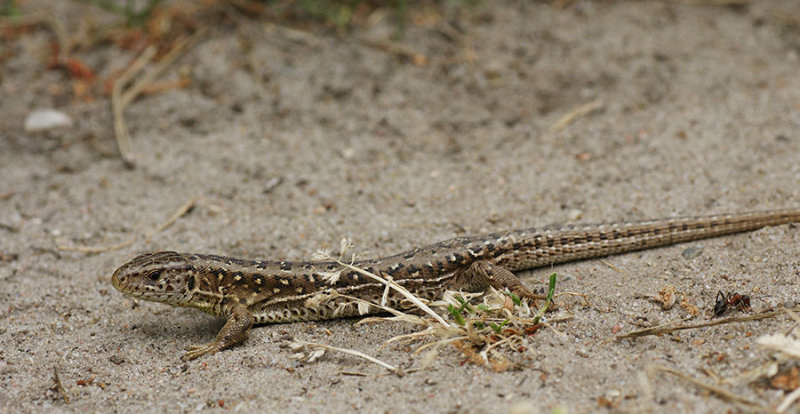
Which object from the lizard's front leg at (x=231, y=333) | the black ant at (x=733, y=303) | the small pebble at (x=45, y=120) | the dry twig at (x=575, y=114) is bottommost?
the lizard's front leg at (x=231, y=333)

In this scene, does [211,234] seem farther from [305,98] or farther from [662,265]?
[662,265]

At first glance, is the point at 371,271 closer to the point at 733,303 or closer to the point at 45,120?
the point at 733,303

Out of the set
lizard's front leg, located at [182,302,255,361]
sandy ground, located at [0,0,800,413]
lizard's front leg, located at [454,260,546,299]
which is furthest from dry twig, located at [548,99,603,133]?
lizard's front leg, located at [182,302,255,361]

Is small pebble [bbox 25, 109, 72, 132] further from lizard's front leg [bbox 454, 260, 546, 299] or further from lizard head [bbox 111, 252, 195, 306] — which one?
lizard's front leg [bbox 454, 260, 546, 299]

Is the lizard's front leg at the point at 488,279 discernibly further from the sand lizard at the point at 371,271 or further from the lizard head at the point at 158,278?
the lizard head at the point at 158,278

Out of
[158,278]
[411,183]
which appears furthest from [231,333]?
[411,183]

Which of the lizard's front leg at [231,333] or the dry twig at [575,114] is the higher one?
the dry twig at [575,114]

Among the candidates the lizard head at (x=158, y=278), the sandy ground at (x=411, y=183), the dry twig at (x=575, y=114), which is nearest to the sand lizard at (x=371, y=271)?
the lizard head at (x=158, y=278)

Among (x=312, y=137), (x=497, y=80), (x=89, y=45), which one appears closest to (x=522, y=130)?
(x=497, y=80)
